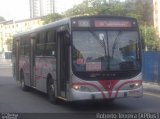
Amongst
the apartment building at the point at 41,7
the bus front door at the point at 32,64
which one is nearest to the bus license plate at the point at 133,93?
the bus front door at the point at 32,64

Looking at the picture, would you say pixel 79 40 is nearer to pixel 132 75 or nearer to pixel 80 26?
pixel 80 26

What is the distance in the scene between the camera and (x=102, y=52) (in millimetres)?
13445

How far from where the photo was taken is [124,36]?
547 inches

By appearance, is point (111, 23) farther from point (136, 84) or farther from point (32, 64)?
point (32, 64)

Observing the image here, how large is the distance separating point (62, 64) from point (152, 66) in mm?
10064

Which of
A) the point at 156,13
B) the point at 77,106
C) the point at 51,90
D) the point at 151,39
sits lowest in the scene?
the point at 77,106

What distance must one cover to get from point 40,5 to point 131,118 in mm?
107166

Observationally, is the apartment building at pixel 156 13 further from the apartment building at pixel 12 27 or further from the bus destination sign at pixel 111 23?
the bus destination sign at pixel 111 23

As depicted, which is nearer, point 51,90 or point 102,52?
point 102,52

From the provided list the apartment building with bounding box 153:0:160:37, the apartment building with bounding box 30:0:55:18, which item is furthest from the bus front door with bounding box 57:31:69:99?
the apartment building with bounding box 30:0:55:18

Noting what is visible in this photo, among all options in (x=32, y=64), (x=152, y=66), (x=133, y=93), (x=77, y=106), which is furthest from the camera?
(x=152, y=66)

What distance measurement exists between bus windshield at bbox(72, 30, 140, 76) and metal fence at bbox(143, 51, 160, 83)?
925 cm

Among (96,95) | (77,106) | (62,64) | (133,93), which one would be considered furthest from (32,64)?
(133,93)

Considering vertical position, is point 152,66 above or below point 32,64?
below
